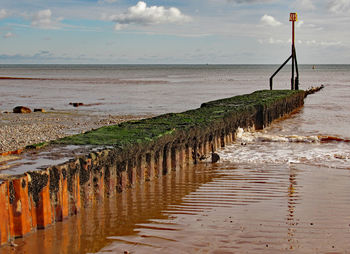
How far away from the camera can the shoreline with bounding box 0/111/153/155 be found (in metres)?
13.1

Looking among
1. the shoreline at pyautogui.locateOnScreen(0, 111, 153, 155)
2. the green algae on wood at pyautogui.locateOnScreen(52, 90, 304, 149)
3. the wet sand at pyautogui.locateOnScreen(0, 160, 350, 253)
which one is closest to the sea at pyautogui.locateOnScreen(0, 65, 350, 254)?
the wet sand at pyautogui.locateOnScreen(0, 160, 350, 253)

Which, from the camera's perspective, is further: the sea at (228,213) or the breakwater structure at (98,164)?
the sea at (228,213)

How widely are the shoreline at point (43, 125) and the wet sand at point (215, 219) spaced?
17.8ft

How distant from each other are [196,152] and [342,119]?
11.3m

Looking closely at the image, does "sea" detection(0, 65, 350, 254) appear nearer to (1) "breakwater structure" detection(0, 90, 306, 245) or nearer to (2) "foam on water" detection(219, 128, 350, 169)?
(2) "foam on water" detection(219, 128, 350, 169)

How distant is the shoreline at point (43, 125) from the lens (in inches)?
516

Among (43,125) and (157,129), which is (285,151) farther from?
(43,125)

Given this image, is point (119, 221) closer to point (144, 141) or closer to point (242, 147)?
point (144, 141)

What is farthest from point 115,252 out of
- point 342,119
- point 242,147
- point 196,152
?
point 342,119

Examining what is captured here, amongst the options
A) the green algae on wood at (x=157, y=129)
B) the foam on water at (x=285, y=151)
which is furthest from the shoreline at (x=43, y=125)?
the foam on water at (x=285, y=151)

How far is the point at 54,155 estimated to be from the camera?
6707 millimetres

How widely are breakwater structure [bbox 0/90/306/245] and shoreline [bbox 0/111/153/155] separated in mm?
4282

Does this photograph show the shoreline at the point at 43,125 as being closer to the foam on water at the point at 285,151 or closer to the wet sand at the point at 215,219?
the wet sand at the point at 215,219

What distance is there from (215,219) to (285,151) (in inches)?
231
